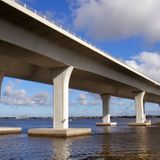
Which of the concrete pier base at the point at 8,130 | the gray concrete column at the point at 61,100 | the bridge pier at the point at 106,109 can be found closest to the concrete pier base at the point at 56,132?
the gray concrete column at the point at 61,100

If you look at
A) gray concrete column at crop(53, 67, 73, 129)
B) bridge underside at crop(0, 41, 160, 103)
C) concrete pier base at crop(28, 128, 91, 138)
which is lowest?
concrete pier base at crop(28, 128, 91, 138)

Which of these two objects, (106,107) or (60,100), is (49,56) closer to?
(60,100)

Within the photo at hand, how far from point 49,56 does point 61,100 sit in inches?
337

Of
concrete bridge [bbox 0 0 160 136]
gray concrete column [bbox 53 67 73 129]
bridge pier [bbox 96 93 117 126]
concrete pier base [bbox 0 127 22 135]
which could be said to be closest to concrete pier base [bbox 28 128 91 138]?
concrete bridge [bbox 0 0 160 136]

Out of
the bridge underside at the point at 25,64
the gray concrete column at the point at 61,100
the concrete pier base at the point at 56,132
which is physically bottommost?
the concrete pier base at the point at 56,132

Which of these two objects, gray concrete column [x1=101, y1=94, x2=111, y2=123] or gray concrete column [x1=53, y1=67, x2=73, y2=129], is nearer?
gray concrete column [x1=53, y1=67, x2=73, y2=129]

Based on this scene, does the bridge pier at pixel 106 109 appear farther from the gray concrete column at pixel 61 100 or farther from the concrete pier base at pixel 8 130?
the gray concrete column at pixel 61 100

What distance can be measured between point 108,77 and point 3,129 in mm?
20222

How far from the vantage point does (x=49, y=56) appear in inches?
1665

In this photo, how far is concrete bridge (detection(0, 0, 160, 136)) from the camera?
33.6m

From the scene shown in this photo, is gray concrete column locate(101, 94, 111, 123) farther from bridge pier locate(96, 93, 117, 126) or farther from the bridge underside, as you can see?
the bridge underside

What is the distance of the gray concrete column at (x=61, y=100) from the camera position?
48.6 meters

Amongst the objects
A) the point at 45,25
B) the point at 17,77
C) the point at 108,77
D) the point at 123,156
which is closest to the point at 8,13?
the point at 45,25

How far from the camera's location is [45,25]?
120ft
